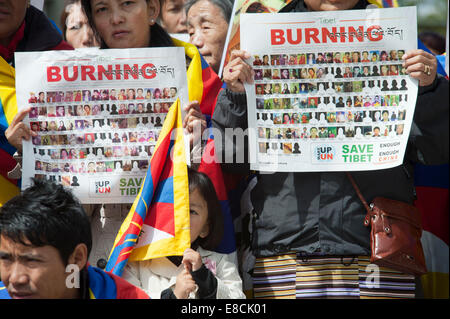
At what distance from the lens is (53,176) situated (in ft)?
13.1

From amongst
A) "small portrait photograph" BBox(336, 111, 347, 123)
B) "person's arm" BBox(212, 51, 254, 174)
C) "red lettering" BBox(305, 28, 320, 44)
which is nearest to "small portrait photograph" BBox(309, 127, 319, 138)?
"small portrait photograph" BBox(336, 111, 347, 123)

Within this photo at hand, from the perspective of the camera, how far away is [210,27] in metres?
5.00

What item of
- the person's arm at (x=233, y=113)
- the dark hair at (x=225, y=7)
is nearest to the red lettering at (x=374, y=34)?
the person's arm at (x=233, y=113)

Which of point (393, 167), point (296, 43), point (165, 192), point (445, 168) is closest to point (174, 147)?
point (165, 192)

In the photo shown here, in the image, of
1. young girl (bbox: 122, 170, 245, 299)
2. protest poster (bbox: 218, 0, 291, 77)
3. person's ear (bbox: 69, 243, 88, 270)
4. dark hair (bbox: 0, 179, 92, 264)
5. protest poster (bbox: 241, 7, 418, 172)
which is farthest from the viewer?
protest poster (bbox: 218, 0, 291, 77)

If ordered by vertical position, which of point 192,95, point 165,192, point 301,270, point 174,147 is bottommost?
point 301,270

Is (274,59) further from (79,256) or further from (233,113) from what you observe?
(79,256)

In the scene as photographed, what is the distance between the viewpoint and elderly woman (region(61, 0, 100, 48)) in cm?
517

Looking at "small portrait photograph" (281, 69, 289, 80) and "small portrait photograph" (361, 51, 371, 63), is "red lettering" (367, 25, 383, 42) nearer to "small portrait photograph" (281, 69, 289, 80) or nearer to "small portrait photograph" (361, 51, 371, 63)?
"small portrait photograph" (361, 51, 371, 63)

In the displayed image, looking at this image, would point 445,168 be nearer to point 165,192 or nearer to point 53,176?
Answer: point 165,192

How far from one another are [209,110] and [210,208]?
61 centimetres

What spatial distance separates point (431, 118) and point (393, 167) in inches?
12.4

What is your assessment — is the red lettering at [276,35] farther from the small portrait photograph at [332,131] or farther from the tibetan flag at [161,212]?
the tibetan flag at [161,212]

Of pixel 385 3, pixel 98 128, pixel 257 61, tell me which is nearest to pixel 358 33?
pixel 257 61
